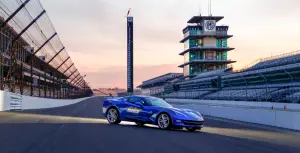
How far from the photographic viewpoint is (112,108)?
655 inches

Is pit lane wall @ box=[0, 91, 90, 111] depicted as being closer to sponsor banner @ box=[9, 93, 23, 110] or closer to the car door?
sponsor banner @ box=[9, 93, 23, 110]

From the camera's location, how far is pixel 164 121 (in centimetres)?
1462

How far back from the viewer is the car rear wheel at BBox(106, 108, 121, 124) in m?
16.4

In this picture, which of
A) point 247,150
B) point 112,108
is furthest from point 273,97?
point 247,150

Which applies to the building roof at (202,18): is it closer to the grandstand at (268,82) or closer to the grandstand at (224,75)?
the grandstand at (224,75)

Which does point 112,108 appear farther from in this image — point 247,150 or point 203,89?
point 203,89

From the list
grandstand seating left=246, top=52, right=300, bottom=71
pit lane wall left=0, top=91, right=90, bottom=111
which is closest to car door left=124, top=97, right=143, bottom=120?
pit lane wall left=0, top=91, right=90, bottom=111

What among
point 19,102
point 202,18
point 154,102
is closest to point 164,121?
point 154,102

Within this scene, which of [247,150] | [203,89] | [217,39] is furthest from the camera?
[217,39]

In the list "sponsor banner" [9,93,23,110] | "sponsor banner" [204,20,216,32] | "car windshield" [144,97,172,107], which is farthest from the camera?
"sponsor banner" [204,20,216,32]

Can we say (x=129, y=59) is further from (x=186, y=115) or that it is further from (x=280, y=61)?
(x=186, y=115)

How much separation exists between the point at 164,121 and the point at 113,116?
2.70 metres

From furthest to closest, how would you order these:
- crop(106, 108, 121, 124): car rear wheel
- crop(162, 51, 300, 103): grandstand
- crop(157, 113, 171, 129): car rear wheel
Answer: crop(162, 51, 300, 103): grandstand < crop(106, 108, 121, 124): car rear wheel < crop(157, 113, 171, 129): car rear wheel

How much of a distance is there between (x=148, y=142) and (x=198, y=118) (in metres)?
4.70
